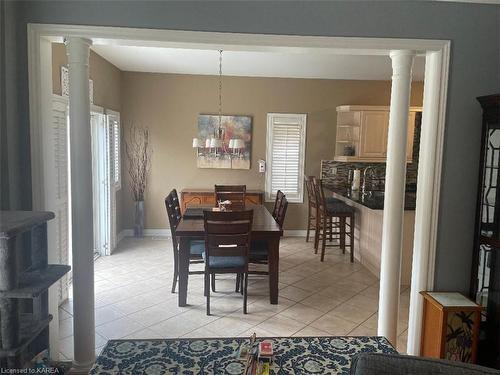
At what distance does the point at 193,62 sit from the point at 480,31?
3.66 metres

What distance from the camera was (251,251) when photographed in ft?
12.6

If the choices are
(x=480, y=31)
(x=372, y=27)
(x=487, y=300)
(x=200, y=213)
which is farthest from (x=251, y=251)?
(x=480, y=31)

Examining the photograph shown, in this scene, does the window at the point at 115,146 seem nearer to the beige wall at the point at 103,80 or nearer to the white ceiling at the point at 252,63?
the beige wall at the point at 103,80

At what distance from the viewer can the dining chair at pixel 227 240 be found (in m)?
3.30

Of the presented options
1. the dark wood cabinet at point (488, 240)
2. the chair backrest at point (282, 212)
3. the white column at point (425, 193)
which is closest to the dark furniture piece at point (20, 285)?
the white column at point (425, 193)

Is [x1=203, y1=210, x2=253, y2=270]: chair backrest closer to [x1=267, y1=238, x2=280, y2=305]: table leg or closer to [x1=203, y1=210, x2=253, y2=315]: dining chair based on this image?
[x1=203, y1=210, x2=253, y2=315]: dining chair

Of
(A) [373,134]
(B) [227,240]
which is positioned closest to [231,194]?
(B) [227,240]

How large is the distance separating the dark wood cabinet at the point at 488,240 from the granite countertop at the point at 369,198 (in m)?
1.69

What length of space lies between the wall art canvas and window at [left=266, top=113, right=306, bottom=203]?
38 centimetres

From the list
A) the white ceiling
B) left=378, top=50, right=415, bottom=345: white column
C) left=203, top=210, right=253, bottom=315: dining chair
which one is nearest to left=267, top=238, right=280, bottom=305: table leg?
left=203, top=210, right=253, bottom=315: dining chair

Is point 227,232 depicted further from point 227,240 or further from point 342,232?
point 342,232

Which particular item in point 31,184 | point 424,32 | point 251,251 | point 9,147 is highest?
point 424,32

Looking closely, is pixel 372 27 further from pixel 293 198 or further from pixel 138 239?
pixel 138 239

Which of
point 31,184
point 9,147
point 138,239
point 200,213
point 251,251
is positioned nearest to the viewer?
point 9,147
